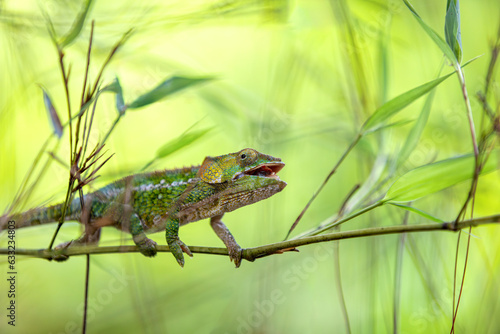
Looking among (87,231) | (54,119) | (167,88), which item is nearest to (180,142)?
(167,88)

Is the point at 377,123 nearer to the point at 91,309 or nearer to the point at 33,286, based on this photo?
the point at 91,309

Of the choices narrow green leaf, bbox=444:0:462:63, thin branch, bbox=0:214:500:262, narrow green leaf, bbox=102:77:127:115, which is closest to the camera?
thin branch, bbox=0:214:500:262

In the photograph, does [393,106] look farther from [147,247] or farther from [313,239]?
[147,247]

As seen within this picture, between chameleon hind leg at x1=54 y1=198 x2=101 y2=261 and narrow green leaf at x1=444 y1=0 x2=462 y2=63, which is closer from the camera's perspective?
narrow green leaf at x1=444 y1=0 x2=462 y2=63

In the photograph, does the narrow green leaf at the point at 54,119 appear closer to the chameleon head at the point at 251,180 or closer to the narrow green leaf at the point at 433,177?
the chameleon head at the point at 251,180

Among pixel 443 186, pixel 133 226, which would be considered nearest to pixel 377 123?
pixel 443 186

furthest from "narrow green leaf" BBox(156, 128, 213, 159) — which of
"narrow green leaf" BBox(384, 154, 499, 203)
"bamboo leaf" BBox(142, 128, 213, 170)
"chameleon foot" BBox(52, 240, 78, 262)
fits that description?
"narrow green leaf" BBox(384, 154, 499, 203)

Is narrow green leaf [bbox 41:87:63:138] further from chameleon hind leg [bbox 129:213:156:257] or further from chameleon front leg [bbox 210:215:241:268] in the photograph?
chameleon front leg [bbox 210:215:241:268]

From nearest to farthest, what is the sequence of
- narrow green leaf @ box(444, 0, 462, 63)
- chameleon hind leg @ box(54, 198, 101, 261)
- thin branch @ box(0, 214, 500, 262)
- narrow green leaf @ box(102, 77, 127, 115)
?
thin branch @ box(0, 214, 500, 262)
narrow green leaf @ box(444, 0, 462, 63)
narrow green leaf @ box(102, 77, 127, 115)
chameleon hind leg @ box(54, 198, 101, 261)
